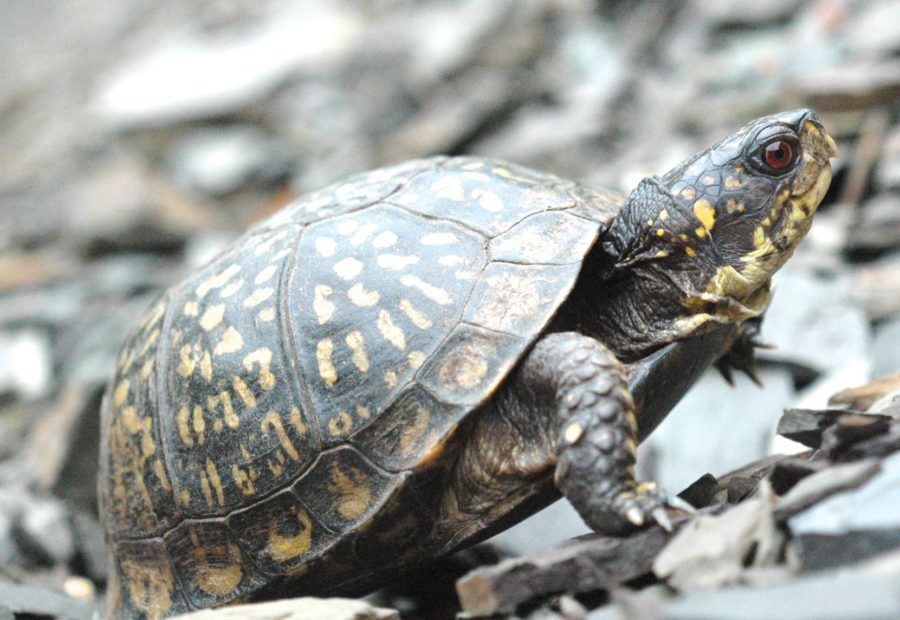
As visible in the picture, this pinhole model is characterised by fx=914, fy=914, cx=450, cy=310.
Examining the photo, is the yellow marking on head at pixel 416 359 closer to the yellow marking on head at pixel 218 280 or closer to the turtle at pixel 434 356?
the turtle at pixel 434 356

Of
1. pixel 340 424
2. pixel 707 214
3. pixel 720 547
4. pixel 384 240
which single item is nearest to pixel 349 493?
pixel 340 424

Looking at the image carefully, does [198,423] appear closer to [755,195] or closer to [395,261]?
[395,261]

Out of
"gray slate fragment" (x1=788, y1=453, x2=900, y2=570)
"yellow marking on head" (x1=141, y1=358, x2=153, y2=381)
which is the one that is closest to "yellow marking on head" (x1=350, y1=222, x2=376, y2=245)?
"yellow marking on head" (x1=141, y1=358, x2=153, y2=381)

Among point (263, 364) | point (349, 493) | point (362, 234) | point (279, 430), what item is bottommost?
point (349, 493)

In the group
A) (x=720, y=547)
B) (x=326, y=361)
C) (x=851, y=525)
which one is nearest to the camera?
(x=851, y=525)

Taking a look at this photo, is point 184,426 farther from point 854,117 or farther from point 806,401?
point 854,117

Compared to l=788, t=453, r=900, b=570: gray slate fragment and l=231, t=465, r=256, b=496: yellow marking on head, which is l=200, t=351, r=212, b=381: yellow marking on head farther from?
l=788, t=453, r=900, b=570: gray slate fragment
